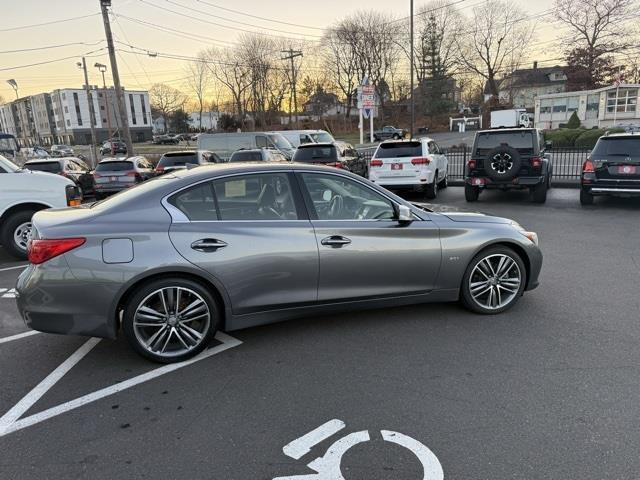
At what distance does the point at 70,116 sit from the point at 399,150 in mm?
115431

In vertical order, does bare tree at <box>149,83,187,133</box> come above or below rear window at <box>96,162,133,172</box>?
above

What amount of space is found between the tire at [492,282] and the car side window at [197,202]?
8.10ft

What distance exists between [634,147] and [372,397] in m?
9.83

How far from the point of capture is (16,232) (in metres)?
7.68

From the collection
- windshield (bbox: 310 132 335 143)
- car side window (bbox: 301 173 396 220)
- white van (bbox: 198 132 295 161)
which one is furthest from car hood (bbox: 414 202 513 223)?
windshield (bbox: 310 132 335 143)

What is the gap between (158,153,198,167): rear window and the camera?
14.9m

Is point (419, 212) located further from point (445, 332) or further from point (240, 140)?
point (240, 140)

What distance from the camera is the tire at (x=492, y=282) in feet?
14.9

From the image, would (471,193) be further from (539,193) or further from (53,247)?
(53,247)

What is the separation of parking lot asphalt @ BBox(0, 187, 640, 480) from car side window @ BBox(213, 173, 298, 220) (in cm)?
114

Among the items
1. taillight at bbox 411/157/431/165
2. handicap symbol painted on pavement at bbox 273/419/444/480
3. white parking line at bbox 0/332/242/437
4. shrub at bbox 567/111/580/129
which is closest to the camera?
handicap symbol painted on pavement at bbox 273/419/444/480

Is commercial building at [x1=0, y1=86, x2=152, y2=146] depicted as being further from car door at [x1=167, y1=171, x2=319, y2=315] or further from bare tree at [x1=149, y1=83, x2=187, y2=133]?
car door at [x1=167, y1=171, x2=319, y2=315]

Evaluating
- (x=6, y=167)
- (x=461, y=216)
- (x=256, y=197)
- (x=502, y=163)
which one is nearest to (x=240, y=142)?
(x=502, y=163)

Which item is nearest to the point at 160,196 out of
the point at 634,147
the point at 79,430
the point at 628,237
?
the point at 79,430
